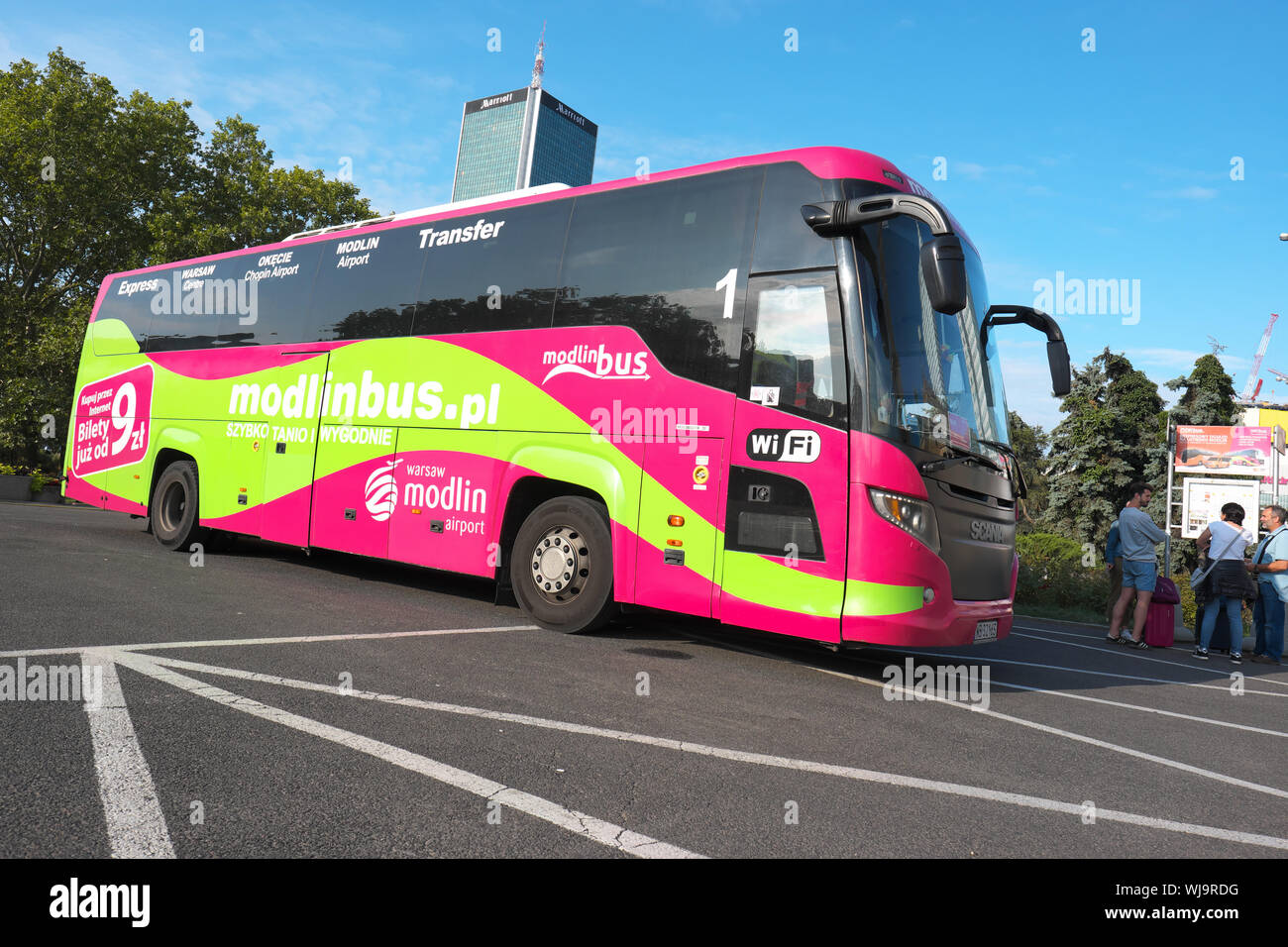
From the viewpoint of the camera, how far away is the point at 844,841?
Result: 120 inches

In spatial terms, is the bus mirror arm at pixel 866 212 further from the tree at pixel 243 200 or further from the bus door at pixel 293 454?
the tree at pixel 243 200

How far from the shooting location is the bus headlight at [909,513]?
557 cm

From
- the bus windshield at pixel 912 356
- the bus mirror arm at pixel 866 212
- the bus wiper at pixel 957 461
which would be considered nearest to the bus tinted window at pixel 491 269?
the bus mirror arm at pixel 866 212

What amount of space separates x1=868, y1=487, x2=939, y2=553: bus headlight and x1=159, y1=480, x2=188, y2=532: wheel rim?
9421 mm

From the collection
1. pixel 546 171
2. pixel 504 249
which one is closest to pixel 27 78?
pixel 504 249

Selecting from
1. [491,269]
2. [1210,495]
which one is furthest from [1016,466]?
[1210,495]

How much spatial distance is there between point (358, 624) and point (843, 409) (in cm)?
409

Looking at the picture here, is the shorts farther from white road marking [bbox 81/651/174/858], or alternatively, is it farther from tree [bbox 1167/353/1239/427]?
tree [bbox 1167/353/1239/427]

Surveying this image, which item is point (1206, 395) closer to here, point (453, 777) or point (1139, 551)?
point (1139, 551)

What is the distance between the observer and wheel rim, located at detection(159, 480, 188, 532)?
11.2 metres

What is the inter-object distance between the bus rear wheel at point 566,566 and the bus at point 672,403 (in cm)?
2

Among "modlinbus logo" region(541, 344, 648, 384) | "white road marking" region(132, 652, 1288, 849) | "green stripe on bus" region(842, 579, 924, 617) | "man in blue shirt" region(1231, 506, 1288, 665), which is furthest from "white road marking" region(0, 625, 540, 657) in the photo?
"man in blue shirt" region(1231, 506, 1288, 665)
